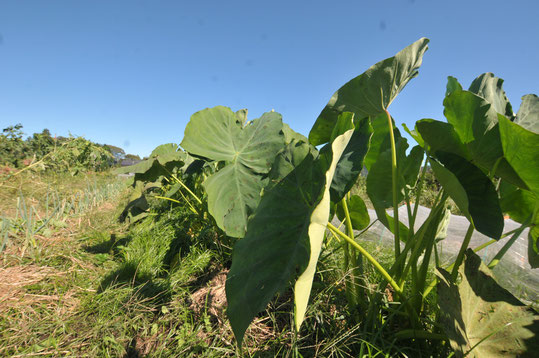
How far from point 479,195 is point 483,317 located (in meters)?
0.36

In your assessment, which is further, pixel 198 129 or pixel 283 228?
pixel 198 129

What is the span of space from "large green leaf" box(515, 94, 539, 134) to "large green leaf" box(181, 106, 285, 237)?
0.94 meters

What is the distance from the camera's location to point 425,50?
80cm

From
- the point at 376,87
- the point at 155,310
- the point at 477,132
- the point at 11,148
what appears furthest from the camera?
the point at 11,148

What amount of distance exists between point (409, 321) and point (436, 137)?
2.36ft

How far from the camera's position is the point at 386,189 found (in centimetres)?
108

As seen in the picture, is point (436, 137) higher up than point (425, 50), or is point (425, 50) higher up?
point (425, 50)

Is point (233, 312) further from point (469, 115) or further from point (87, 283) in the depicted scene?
point (87, 283)

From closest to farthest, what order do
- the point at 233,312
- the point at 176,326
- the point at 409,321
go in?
the point at 233,312 → the point at 409,321 → the point at 176,326

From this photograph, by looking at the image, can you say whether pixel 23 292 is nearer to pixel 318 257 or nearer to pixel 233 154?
pixel 233 154

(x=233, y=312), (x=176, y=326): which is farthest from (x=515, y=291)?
(x=176, y=326)

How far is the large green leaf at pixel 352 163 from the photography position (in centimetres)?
75

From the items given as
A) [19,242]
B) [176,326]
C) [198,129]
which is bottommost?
[176,326]

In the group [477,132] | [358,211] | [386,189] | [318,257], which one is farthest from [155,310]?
[477,132]
